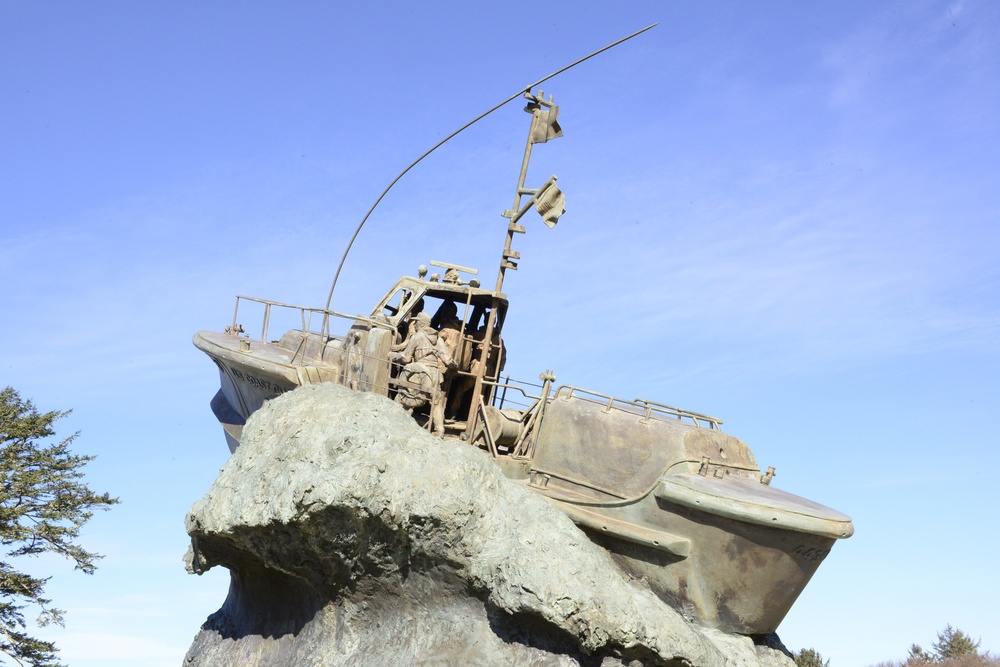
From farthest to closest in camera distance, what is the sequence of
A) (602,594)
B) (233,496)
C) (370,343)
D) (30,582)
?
(30,582), (370,343), (233,496), (602,594)

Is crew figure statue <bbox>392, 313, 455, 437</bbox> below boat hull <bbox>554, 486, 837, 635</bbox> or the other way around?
the other way around

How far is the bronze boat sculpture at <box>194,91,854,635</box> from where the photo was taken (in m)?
12.2

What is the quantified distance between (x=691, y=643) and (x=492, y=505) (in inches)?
97.8

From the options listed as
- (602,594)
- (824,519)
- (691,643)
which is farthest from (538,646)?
(824,519)

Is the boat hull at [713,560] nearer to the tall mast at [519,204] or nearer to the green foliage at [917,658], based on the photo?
the tall mast at [519,204]

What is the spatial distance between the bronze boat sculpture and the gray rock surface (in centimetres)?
68

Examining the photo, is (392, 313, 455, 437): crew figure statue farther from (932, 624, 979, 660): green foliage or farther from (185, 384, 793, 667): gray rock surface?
(932, 624, 979, 660): green foliage

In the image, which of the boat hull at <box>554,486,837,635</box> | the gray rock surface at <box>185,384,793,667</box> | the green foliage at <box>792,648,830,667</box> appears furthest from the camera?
the green foliage at <box>792,648,830,667</box>

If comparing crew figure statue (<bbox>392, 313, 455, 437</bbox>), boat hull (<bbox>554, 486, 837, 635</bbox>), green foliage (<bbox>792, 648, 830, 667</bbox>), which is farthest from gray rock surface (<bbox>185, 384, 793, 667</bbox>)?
green foliage (<bbox>792, 648, 830, 667</bbox>)

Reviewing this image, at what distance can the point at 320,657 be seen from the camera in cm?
1245

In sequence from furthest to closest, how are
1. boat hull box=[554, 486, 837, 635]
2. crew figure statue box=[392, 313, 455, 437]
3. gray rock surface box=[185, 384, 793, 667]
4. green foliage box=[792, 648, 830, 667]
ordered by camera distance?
green foliage box=[792, 648, 830, 667] → crew figure statue box=[392, 313, 455, 437] → boat hull box=[554, 486, 837, 635] → gray rock surface box=[185, 384, 793, 667]

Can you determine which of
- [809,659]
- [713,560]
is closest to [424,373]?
[713,560]

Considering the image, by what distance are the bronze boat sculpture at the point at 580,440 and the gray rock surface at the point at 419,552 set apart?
2.24ft

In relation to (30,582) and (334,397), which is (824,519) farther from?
(30,582)
